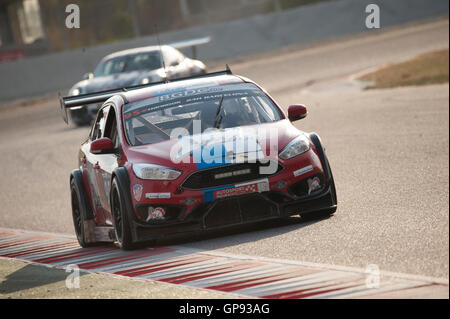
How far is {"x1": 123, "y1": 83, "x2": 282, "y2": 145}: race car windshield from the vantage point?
29.4 feet

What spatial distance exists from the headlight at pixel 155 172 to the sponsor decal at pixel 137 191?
9 cm

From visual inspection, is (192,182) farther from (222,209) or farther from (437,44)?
(437,44)

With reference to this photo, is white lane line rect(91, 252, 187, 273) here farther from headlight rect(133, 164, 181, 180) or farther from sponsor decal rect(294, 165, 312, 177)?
sponsor decal rect(294, 165, 312, 177)

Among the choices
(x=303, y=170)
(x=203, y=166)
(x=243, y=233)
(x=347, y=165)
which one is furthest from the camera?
(x=347, y=165)

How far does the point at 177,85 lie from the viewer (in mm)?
9750

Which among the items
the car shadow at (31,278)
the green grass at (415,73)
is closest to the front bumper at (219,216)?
the car shadow at (31,278)

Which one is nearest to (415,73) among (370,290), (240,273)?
(240,273)

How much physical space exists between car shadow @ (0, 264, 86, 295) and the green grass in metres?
14.7

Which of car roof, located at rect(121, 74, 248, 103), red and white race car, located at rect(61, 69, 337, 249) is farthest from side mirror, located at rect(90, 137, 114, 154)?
car roof, located at rect(121, 74, 248, 103)

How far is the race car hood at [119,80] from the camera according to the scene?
2106 cm

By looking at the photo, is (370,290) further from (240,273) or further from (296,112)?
(296,112)

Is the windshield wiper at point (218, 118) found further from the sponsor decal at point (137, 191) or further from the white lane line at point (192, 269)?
the white lane line at point (192, 269)

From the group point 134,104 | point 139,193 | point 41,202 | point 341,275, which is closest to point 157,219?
point 139,193

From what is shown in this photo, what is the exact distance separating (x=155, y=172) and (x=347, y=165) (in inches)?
204
